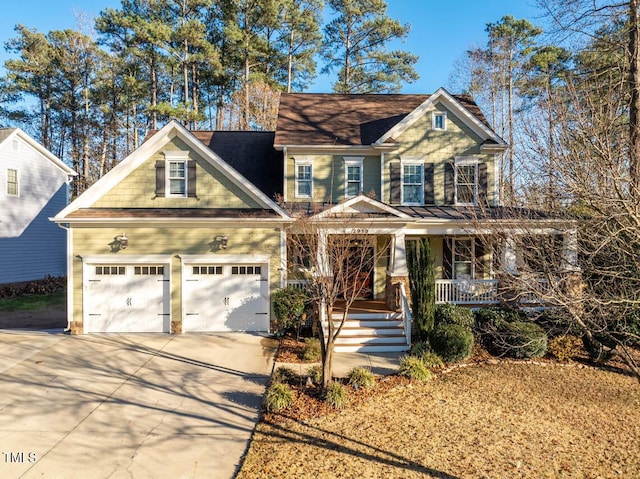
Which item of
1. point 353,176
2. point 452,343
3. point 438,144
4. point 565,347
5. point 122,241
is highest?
point 438,144

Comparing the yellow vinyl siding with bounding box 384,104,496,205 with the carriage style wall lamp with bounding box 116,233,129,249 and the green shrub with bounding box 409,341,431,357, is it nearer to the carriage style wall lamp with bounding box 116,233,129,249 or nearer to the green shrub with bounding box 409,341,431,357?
the green shrub with bounding box 409,341,431,357

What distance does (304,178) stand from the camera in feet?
47.4

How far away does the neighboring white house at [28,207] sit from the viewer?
18359mm

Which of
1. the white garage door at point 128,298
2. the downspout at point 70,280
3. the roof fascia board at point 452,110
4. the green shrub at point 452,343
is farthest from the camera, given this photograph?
the roof fascia board at point 452,110

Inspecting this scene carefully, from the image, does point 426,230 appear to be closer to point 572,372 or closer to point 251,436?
point 572,372

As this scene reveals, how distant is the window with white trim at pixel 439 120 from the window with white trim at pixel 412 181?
4.76 feet

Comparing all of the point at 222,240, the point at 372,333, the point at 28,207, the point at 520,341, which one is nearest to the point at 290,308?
the point at 372,333

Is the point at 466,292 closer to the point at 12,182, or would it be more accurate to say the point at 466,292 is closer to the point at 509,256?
the point at 509,256

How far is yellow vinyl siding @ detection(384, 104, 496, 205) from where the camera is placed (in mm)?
14398

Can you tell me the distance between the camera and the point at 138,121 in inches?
1262

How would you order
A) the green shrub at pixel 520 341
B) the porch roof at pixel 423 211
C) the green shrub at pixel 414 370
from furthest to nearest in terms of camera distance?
the porch roof at pixel 423 211, the green shrub at pixel 520 341, the green shrub at pixel 414 370

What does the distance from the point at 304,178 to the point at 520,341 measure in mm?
8982

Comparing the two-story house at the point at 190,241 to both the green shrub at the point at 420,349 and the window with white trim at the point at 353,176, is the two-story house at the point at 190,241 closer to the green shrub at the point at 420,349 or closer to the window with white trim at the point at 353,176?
the green shrub at the point at 420,349

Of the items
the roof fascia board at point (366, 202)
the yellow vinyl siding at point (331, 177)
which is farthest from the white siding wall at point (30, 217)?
the roof fascia board at point (366, 202)
